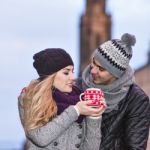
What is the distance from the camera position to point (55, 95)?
7105mm

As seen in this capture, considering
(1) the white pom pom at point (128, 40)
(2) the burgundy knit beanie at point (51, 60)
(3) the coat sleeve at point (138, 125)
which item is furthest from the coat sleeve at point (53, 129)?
(1) the white pom pom at point (128, 40)

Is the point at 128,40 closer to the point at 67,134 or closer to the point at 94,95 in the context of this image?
the point at 94,95

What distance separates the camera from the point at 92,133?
23.0 feet

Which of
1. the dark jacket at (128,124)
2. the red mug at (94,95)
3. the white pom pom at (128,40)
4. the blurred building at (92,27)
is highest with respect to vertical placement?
the white pom pom at (128,40)

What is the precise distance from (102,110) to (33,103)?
1.52 ft

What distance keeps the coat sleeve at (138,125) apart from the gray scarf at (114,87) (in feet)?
0.37

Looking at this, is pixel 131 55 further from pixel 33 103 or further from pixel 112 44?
pixel 33 103

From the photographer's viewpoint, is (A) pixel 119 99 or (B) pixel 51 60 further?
(A) pixel 119 99

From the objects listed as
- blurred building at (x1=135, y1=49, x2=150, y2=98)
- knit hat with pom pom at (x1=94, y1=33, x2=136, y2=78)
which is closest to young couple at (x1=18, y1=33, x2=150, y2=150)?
knit hat with pom pom at (x1=94, y1=33, x2=136, y2=78)

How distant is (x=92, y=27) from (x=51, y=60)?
78705mm

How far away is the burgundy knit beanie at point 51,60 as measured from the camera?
7148mm

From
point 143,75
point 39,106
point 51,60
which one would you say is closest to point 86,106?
point 39,106

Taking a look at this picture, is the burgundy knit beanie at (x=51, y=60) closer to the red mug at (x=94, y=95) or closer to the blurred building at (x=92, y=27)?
the red mug at (x=94, y=95)

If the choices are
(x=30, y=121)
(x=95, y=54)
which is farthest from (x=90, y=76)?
(x=30, y=121)
